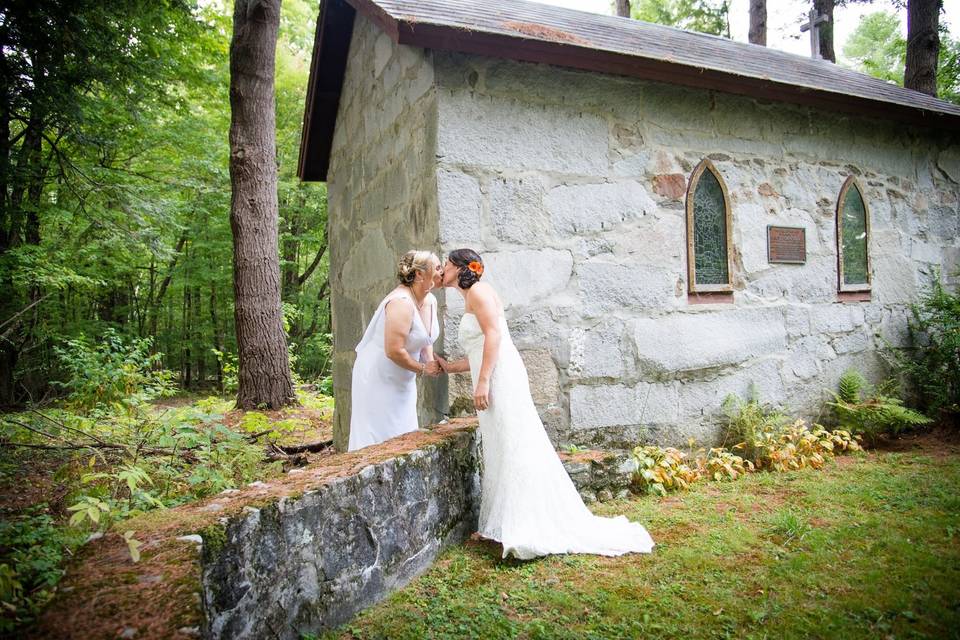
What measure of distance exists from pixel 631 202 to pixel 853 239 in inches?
120

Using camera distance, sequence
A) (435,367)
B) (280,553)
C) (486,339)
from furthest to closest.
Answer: (435,367)
(486,339)
(280,553)

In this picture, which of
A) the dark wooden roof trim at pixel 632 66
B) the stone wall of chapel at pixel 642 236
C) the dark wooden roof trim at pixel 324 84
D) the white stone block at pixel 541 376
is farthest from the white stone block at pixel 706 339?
the dark wooden roof trim at pixel 324 84

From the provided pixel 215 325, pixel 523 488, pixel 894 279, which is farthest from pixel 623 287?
pixel 215 325

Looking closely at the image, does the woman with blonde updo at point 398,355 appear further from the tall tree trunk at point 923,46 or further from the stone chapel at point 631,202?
the tall tree trunk at point 923,46

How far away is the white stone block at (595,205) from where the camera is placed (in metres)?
4.68

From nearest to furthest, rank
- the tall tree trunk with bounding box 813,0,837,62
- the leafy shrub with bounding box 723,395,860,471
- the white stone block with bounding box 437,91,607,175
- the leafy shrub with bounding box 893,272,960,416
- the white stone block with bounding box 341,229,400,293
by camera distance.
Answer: the white stone block with bounding box 437,91,607,175, the leafy shrub with bounding box 723,395,860,471, the white stone block with bounding box 341,229,400,293, the leafy shrub with bounding box 893,272,960,416, the tall tree trunk with bounding box 813,0,837,62

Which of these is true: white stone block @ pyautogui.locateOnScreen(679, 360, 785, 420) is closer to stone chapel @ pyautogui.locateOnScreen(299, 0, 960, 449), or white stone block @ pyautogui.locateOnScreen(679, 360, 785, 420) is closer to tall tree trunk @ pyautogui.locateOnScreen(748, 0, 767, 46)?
stone chapel @ pyautogui.locateOnScreen(299, 0, 960, 449)

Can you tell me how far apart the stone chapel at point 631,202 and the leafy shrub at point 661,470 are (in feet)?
0.66

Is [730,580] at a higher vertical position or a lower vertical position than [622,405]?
lower

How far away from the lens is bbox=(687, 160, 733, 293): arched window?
17.4ft

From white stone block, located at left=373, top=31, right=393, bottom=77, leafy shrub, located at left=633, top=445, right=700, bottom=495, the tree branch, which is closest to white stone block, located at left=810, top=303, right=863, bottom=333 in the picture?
leafy shrub, located at left=633, top=445, right=700, bottom=495

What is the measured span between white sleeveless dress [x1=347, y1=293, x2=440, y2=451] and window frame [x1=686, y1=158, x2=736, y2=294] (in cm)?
243

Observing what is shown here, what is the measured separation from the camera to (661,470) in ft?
15.1

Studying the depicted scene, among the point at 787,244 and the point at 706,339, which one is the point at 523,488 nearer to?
the point at 706,339
